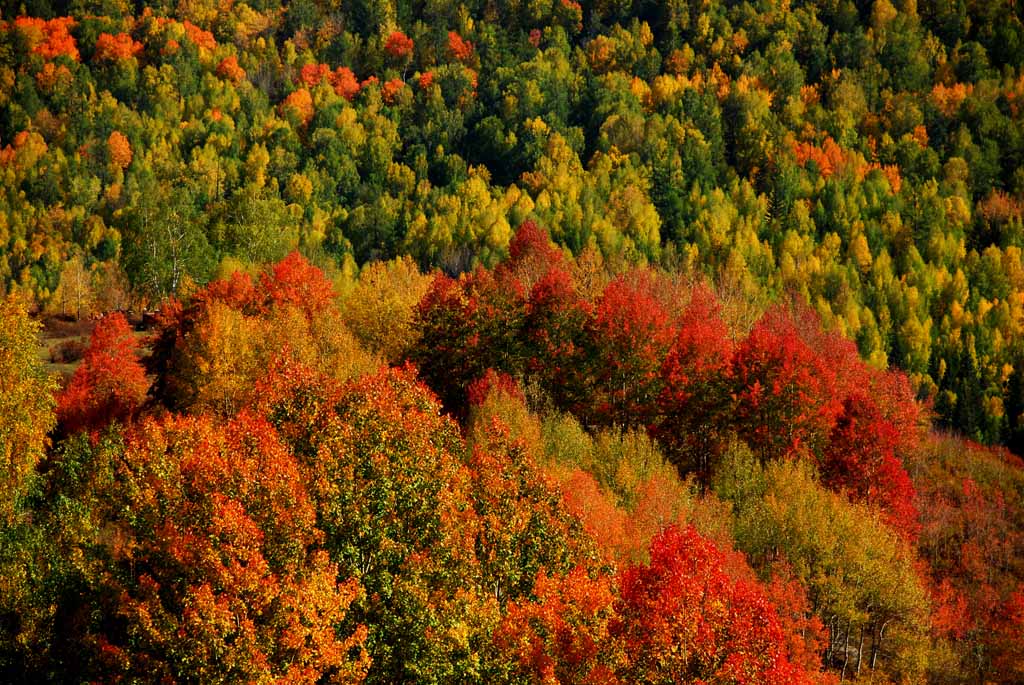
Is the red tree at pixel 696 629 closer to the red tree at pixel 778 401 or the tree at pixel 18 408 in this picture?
the tree at pixel 18 408

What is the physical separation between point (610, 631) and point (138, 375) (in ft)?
205

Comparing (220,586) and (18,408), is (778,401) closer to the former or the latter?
(18,408)

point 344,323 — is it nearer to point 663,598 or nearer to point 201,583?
point 201,583

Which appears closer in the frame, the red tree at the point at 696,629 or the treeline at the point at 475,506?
the red tree at the point at 696,629

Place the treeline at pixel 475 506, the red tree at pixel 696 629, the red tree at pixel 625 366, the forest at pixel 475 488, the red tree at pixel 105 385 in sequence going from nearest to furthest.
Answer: the red tree at pixel 696 629, the treeline at pixel 475 506, the forest at pixel 475 488, the red tree at pixel 105 385, the red tree at pixel 625 366

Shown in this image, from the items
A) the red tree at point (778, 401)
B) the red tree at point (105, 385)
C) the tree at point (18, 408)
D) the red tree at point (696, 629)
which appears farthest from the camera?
the red tree at point (778, 401)

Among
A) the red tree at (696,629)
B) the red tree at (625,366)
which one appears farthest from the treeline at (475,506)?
the red tree at (625,366)

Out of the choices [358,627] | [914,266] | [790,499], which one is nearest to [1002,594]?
[790,499]

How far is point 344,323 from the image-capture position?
92438mm

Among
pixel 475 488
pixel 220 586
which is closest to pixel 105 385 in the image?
pixel 475 488

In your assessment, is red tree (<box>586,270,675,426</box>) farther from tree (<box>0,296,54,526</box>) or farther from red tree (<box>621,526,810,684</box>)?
red tree (<box>621,526,810,684</box>)

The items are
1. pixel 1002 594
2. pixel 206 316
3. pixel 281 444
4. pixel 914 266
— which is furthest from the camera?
pixel 914 266

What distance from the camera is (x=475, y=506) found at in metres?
49.1

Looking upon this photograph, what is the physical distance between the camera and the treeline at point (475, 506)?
40281 millimetres
